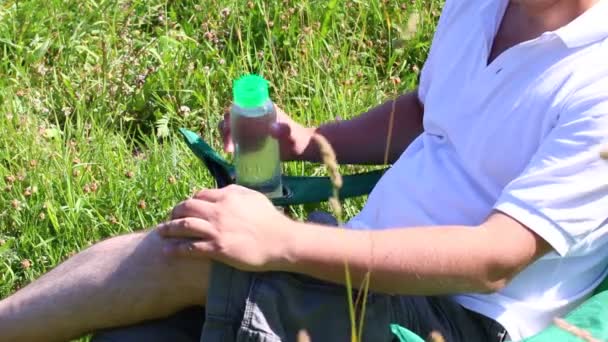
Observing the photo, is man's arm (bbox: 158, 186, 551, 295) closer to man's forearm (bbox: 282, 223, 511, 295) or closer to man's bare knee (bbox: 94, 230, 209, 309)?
man's forearm (bbox: 282, 223, 511, 295)

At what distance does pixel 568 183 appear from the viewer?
7.30 ft

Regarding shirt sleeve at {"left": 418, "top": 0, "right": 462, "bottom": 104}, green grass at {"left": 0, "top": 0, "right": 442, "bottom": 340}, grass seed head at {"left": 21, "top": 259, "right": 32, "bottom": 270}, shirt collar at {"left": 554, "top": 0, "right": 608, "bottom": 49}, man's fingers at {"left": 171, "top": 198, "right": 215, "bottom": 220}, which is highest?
shirt collar at {"left": 554, "top": 0, "right": 608, "bottom": 49}

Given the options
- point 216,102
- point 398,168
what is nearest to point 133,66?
point 216,102

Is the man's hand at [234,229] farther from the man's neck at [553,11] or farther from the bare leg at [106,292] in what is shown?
the man's neck at [553,11]

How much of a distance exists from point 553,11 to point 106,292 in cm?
107

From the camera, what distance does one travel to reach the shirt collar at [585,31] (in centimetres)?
235

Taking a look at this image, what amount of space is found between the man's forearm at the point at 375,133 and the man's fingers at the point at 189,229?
28.8 inches

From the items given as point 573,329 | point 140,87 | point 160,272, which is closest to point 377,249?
point 160,272

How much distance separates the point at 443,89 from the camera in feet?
8.79

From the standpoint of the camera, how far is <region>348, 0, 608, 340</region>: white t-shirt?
2238mm

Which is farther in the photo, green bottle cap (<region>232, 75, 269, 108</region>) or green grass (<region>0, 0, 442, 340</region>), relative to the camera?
green grass (<region>0, 0, 442, 340</region>)

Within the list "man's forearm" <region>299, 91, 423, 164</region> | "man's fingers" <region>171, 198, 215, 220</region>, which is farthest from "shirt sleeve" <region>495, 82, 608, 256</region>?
"man's forearm" <region>299, 91, 423, 164</region>

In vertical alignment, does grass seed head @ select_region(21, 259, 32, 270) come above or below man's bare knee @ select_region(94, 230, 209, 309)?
below

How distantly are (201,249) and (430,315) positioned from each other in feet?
1.62
